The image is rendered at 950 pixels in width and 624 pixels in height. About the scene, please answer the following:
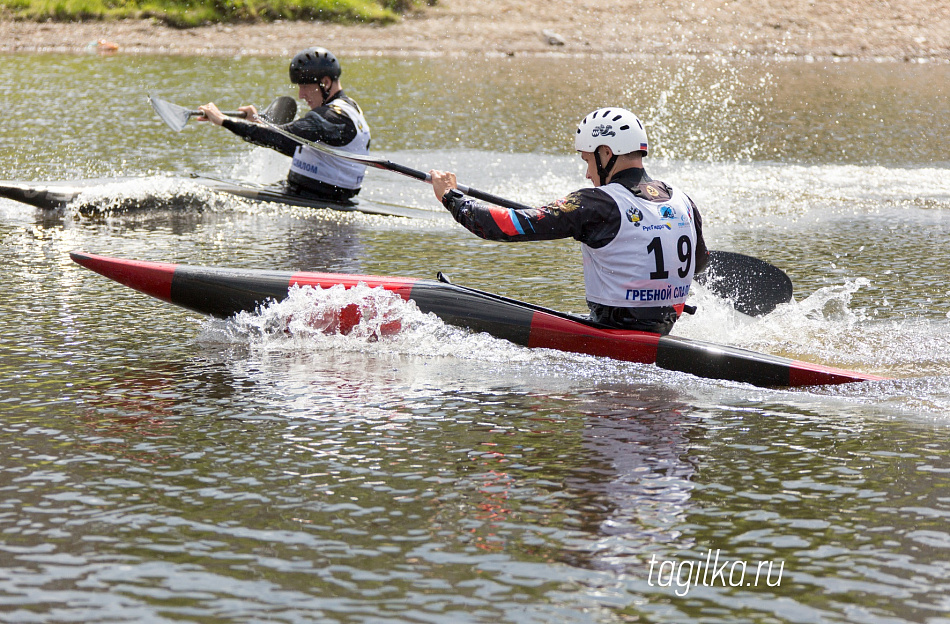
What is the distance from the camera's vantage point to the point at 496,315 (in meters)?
6.29

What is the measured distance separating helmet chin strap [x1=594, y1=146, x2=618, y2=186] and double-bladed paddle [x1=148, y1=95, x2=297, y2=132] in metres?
5.46

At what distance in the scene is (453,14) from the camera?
1121 inches

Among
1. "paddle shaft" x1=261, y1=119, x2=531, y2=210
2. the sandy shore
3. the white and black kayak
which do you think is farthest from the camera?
the sandy shore

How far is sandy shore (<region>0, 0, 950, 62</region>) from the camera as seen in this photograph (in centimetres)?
2652

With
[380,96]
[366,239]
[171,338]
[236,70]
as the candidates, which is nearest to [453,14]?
[236,70]

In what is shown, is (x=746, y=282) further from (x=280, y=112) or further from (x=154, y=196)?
(x=154, y=196)

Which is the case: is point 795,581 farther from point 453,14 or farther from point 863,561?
point 453,14

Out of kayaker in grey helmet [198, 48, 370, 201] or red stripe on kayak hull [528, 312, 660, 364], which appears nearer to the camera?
red stripe on kayak hull [528, 312, 660, 364]

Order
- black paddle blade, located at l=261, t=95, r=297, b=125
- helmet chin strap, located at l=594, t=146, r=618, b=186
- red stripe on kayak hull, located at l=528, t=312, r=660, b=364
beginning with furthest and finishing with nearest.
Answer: black paddle blade, located at l=261, t=95, r=297, b=125, red stripe on kayak hull, located at l=528, t=312, r=660, b=364, helmet chin strap, located at l=594, t=146, r=618, b=186

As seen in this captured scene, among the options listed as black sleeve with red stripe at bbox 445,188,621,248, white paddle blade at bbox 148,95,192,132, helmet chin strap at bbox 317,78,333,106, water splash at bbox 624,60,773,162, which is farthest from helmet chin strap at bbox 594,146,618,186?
water splash at bbox 624,60,773,162

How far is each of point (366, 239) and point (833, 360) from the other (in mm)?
4617

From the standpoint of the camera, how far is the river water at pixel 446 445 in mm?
3715

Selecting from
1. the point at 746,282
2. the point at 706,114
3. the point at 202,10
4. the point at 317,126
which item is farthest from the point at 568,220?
the point at 202,10

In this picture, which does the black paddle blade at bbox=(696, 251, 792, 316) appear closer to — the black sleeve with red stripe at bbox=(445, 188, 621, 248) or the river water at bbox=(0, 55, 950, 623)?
the river water at bbox=(0, 55, 950, 623)
